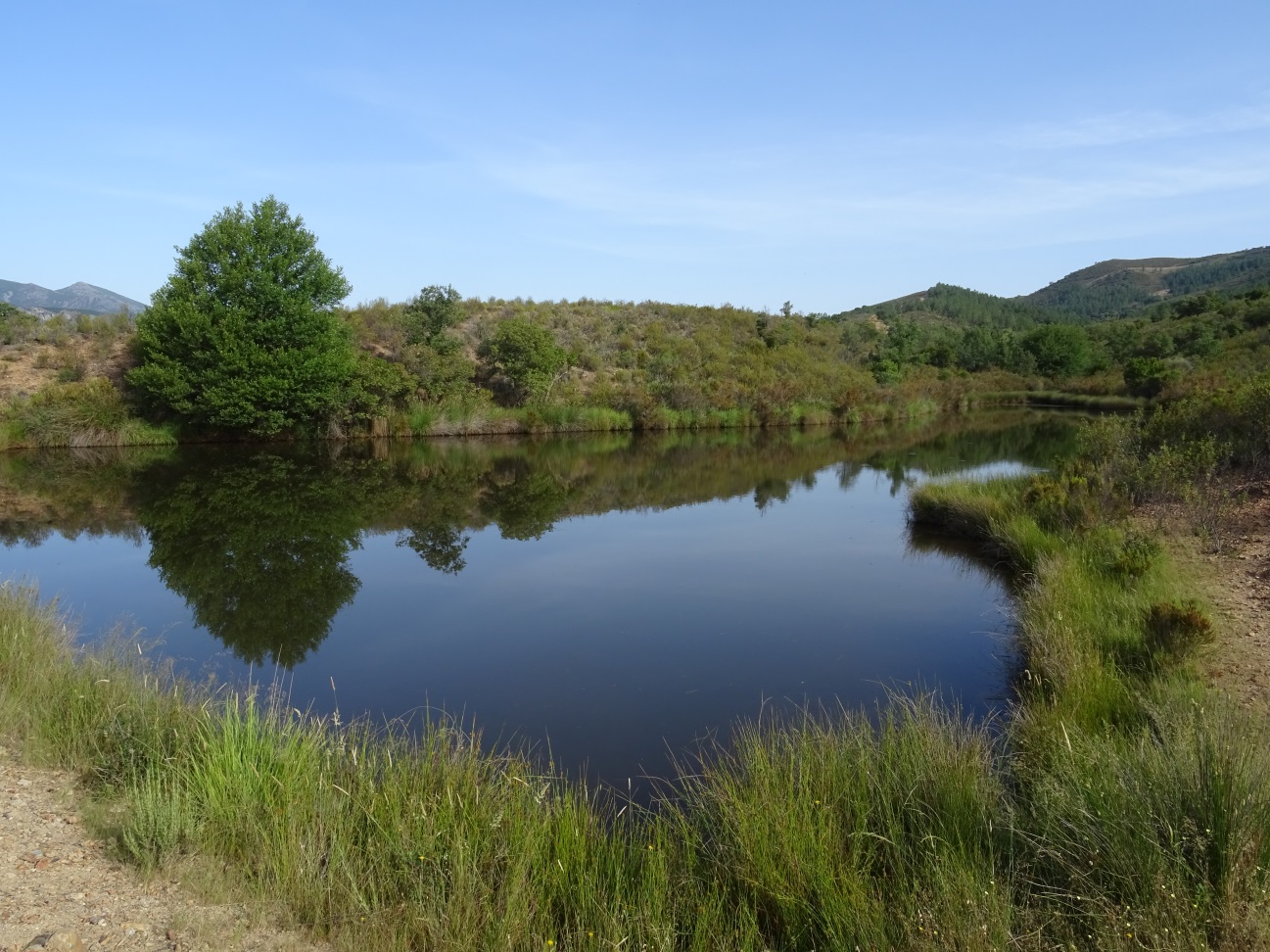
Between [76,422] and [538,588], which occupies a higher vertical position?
[76,422]

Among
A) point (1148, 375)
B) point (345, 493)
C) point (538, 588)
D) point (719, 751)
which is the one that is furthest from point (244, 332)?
point (1148, 375)

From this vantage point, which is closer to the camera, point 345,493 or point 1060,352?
point 345,493

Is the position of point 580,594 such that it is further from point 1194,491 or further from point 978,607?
point 1194,491

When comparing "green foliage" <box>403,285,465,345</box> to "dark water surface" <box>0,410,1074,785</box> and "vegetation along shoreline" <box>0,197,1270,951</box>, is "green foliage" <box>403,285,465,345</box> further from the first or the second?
"vegetation along shoreline" <box>0,197,1270,951</box>

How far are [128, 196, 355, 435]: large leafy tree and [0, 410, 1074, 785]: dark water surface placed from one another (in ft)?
14.1

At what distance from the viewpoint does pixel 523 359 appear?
31.6m

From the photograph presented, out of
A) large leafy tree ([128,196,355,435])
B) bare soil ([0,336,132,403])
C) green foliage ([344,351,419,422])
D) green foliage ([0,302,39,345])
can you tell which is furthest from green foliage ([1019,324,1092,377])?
green foliage ([0,302,39,345])

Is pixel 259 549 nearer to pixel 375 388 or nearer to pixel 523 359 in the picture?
pixel 375 388

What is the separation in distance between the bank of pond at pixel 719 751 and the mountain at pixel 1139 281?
9253cm

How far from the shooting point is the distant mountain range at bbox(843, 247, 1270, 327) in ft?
310

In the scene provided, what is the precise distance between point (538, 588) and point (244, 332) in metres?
18.7

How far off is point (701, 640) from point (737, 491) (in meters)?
10.8

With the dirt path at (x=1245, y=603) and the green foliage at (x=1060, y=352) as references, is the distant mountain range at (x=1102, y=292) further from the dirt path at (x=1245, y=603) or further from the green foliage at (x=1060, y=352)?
the dirt path at (x=1245, y=603)

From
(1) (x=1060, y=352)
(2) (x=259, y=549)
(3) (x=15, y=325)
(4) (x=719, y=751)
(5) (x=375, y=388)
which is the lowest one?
(4) (x=719, y=751)
